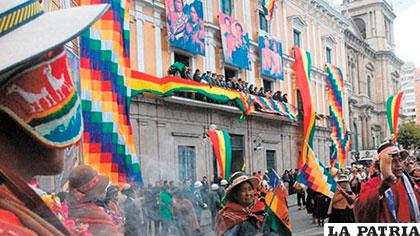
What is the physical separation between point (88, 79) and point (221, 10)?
733 inches

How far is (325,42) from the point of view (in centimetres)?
2730

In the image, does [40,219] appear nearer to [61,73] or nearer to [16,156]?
[16,156]

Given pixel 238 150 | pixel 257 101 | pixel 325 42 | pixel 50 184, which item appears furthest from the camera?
pixel 325 42

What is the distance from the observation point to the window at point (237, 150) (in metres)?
18.9

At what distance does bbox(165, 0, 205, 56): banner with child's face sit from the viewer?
16.6m

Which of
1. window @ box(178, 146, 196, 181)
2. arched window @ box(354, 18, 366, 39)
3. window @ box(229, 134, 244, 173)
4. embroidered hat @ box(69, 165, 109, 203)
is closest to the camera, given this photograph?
embroidered hat @ box(69, 165, 109, 203)

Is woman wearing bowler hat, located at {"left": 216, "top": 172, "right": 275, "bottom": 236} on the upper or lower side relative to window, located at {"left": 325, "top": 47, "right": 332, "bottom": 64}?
lower

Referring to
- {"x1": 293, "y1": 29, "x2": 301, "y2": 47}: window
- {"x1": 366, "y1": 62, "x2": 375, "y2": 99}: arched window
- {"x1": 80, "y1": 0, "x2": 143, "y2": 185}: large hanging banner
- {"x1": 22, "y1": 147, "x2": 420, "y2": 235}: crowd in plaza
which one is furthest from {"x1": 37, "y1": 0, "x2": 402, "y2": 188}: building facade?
{"x1": 366, "y1": 62, "x2": 375, "y2": 99}: arched window

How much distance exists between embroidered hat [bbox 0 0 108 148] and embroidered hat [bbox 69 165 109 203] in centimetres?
137

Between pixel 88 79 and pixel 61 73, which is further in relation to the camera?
pixel 88 79

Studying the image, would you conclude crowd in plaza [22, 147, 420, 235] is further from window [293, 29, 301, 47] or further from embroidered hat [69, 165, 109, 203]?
window [293, 29, 301, 47]

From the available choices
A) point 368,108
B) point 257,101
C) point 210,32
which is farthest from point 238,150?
point 368,108

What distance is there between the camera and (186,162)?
459 inches

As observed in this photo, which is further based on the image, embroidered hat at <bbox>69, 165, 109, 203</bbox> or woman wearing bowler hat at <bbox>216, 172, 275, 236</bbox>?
woman wearing bowler hat at <bbox>216, 172, 275, 236</bbox>
